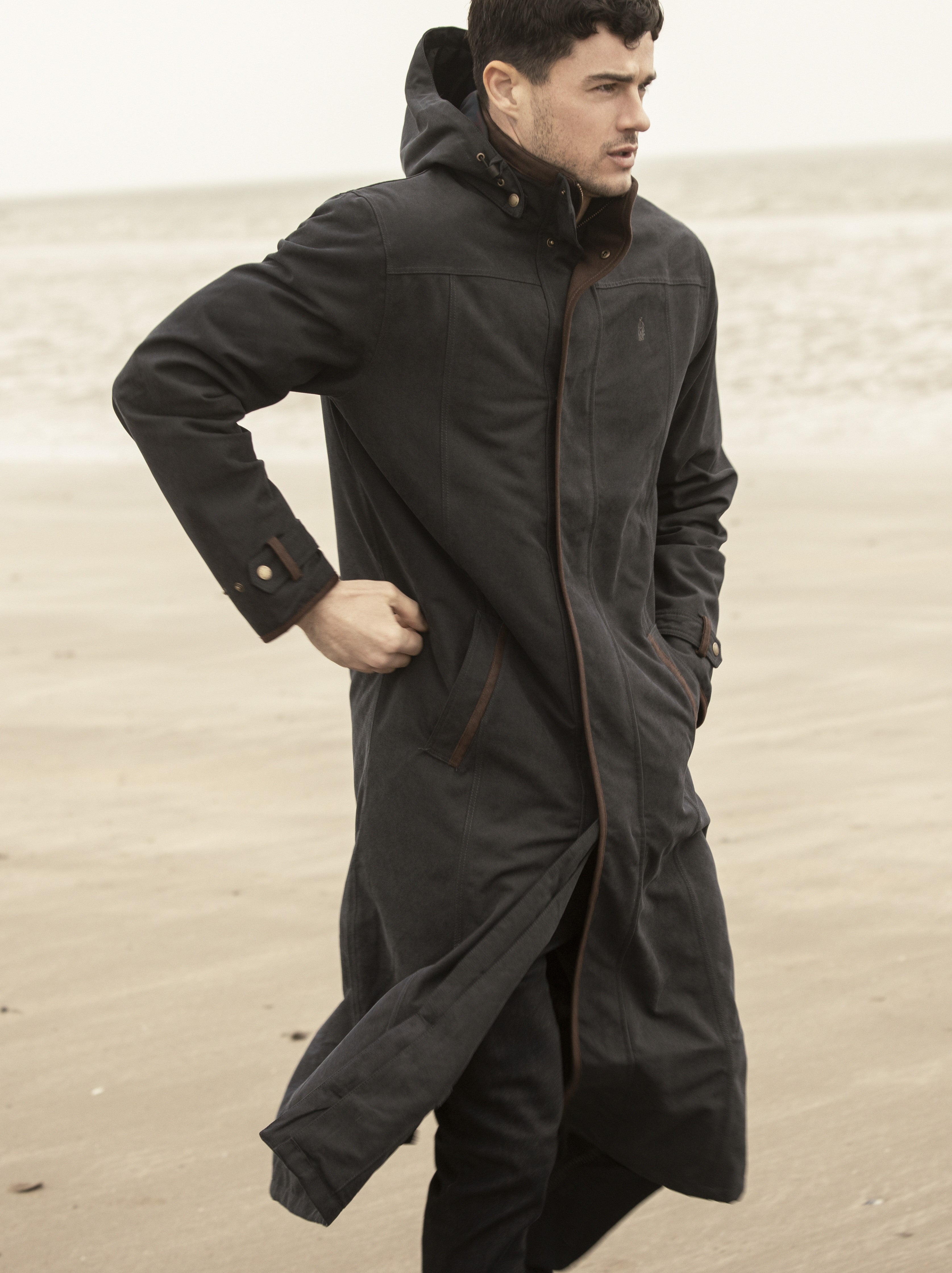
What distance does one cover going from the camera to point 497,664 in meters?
2.10

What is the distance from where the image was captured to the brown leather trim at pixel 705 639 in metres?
2.39

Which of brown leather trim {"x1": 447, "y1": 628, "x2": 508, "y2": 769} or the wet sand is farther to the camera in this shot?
the wet sand

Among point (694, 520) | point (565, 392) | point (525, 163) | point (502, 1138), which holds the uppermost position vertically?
point (525, 163)

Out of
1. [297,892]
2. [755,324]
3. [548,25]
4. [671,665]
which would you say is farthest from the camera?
[755,324]

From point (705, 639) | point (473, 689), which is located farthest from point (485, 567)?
point (705, 639)

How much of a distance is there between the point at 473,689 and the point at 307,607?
23 centimetres

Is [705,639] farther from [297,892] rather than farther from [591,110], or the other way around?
[297,892]

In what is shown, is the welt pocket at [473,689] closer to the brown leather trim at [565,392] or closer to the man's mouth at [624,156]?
the brown leather trim at [565,392]

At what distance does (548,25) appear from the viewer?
1997 millimetres

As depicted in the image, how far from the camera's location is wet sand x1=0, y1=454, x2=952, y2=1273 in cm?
290

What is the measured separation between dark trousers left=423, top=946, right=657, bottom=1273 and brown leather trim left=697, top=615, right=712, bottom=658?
0.48m

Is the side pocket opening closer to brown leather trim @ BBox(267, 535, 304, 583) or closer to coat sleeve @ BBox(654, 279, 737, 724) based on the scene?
coat sleeve @ BBox(654, 279, 737, 724)

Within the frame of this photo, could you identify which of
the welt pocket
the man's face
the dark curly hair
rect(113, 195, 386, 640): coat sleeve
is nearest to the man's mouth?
the man's face

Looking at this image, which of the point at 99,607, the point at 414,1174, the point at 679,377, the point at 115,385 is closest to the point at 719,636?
the point at 99,607
